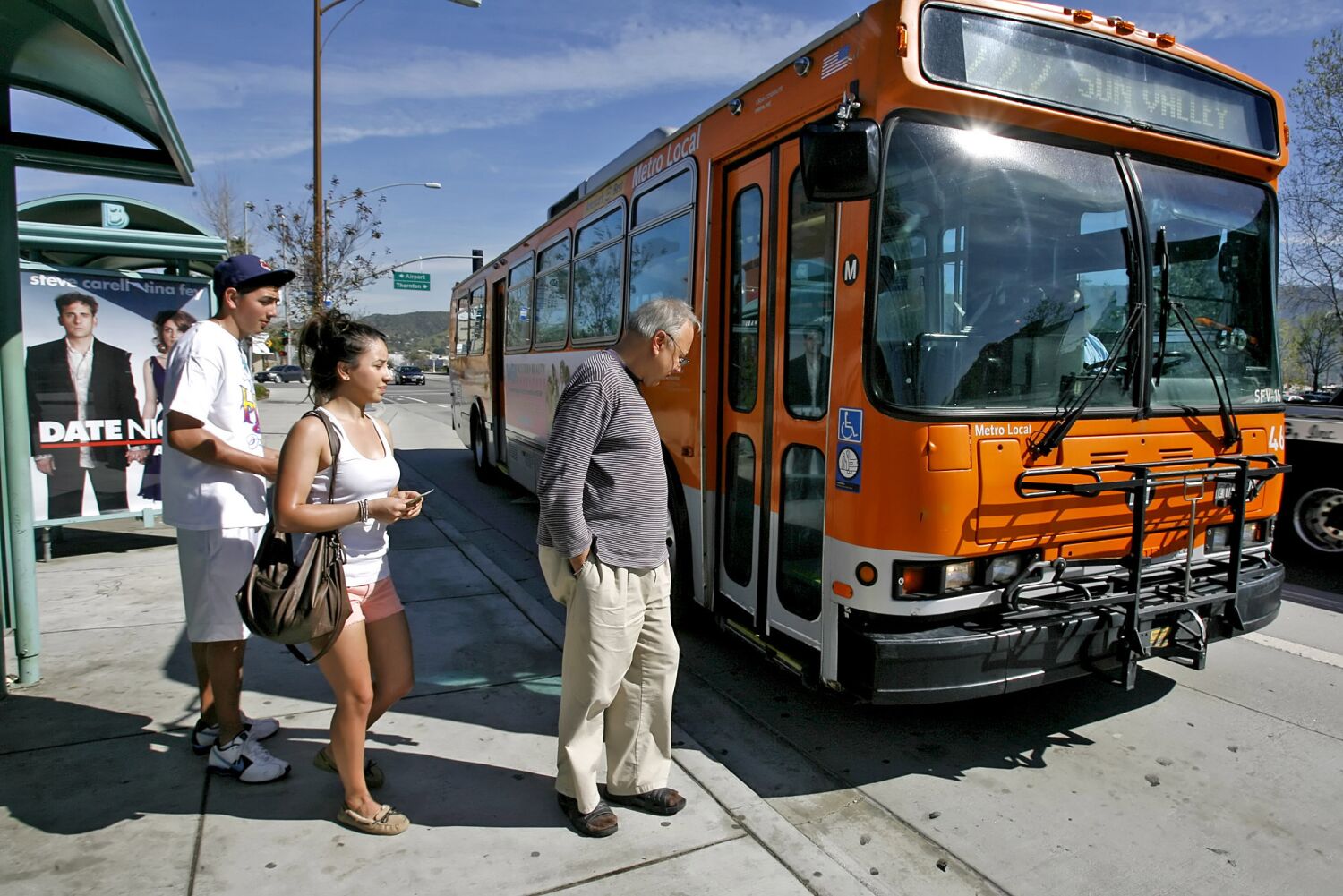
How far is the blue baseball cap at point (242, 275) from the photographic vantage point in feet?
11.1

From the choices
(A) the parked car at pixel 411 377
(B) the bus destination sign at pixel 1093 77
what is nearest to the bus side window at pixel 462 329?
(B) the bus destination sign at pixel 1093 77

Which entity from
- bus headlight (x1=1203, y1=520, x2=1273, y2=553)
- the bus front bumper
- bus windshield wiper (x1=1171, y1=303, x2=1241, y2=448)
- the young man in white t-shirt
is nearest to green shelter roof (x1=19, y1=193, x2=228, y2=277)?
the young man in white t-shirt

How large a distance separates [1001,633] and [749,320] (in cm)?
210

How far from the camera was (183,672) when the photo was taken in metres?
4.69

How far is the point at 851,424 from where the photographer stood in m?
3.72

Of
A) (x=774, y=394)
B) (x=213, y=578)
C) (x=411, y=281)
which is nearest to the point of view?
(x=213, y=578)

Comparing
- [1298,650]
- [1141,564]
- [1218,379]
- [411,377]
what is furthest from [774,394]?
[411,377]

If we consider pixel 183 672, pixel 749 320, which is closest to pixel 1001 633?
pixel 749 320

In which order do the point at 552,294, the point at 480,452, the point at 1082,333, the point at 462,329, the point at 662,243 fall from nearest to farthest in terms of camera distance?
the point at 1082,333, the point at 662,243, the point at 552,294, the point at 480,452, the point at 462,329

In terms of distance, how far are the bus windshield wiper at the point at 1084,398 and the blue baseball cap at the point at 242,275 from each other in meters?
3.20

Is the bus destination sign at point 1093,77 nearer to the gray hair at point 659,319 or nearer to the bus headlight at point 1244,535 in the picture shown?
the gray hair at point 659,319

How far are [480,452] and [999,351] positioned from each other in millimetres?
10190

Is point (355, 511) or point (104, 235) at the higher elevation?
point (104, 235)

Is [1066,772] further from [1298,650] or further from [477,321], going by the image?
[477,321]
